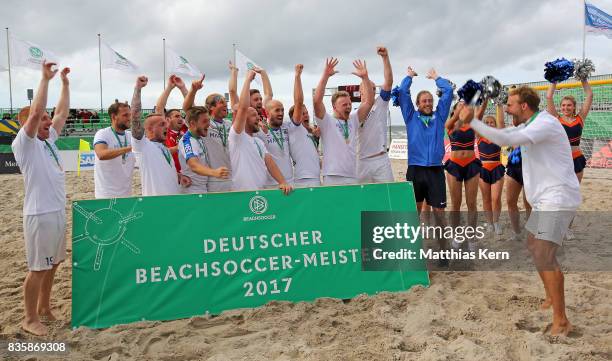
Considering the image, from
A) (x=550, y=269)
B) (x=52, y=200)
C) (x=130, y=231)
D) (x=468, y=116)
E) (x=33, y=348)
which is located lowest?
(x=33, y=348)

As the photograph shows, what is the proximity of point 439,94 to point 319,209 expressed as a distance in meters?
1.88

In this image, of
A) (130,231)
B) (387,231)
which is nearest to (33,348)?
(130,231)

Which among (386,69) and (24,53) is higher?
(24,53)

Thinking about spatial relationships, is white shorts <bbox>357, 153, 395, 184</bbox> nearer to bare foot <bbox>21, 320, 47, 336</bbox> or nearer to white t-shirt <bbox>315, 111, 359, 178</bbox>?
white t-shirt <bbox>315, 111, 359, 178</bbox>

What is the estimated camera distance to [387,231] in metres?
4.39

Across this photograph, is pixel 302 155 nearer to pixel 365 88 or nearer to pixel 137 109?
pixel 365 88

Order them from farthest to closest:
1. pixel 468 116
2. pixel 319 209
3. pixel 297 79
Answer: pixel 297 79 < pixel 319 209 < pixel 468 116

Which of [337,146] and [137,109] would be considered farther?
[337,146]

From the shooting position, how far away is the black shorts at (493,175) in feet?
21.2

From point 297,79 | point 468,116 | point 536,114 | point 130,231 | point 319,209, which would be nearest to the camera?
point 468,116

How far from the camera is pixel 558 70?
4.90m

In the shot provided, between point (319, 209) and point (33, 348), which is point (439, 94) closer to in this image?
point (319, 209)

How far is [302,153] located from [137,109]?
167cm

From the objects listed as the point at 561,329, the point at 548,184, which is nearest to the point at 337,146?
the point at 548,184
